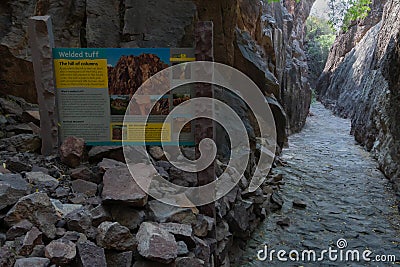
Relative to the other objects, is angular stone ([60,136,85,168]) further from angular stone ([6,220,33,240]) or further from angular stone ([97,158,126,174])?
angular stone ([6,220,33,240])

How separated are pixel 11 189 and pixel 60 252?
0.77 m

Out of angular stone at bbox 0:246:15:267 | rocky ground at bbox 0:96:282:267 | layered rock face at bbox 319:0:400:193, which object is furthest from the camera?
layered rock face at bbox 319:0:400:193

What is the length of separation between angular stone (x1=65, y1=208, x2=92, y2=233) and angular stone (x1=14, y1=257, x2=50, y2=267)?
421 mm

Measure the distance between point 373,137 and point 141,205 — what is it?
8.77m

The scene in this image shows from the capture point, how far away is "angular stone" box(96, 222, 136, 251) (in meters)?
2.39

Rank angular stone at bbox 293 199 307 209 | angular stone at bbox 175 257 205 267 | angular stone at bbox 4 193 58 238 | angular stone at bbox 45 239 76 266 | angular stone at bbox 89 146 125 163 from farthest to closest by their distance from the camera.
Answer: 1. angular stone at bbox 293 199 307 209
2. angular stone at bbox 89 146 125 163
3. angular stone at bbox 175 257 205 267
4. angular stone at bbox 4 193 58 238
5. angular stone at bbox 45 239 76 266

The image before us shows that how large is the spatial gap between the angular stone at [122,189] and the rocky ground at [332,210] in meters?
2.06

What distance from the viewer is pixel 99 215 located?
265cm

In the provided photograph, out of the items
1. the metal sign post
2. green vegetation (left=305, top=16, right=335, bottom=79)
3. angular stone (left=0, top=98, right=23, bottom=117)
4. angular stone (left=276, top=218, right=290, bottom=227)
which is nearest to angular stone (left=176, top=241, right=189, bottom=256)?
the metal sign post

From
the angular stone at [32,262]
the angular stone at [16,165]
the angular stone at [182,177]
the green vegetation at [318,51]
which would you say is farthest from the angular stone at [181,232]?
the green vegetation at [318,51]

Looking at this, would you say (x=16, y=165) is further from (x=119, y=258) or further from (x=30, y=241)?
(x=119, y=258)

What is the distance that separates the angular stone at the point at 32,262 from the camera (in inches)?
77.9

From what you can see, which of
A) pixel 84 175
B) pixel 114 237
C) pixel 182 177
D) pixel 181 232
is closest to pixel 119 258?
pixel 114 237

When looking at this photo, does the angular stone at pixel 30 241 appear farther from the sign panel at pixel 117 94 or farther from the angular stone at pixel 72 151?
the sign panel at pixel 117 94
